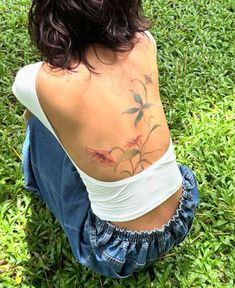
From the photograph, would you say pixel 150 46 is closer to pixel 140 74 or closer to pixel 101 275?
pixel 140 74

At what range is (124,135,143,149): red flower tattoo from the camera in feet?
4.99

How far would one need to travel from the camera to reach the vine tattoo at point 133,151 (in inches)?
60.1

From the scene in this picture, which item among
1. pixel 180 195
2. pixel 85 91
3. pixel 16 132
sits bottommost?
pixel 16 132

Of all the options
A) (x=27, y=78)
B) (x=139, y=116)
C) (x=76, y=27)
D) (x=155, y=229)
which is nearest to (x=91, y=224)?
(x=155, y=229)

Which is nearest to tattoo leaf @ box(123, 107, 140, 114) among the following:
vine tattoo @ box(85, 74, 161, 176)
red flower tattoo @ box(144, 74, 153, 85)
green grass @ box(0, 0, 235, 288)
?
vine tattoo @ box(85, 74, 161, 176)

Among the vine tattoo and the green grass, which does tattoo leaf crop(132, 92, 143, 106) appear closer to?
the vine tattoo

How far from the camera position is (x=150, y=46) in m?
1.70

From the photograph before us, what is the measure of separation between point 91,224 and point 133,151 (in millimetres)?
360

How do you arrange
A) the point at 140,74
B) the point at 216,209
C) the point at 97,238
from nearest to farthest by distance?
the point at 140,74 → the point at 97,238 → the point at 216,209

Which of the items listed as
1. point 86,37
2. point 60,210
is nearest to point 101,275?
point 60,210

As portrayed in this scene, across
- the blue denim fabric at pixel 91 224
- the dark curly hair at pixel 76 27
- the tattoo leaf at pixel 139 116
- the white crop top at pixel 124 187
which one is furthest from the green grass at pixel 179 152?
the dark curly hair at pixel 76 27

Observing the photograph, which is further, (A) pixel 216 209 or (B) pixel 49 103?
(A) pixel 216 209

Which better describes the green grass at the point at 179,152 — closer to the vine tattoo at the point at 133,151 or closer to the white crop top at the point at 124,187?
the white crop top at the point at 124,187

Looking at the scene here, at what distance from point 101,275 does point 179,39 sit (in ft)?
5.84
